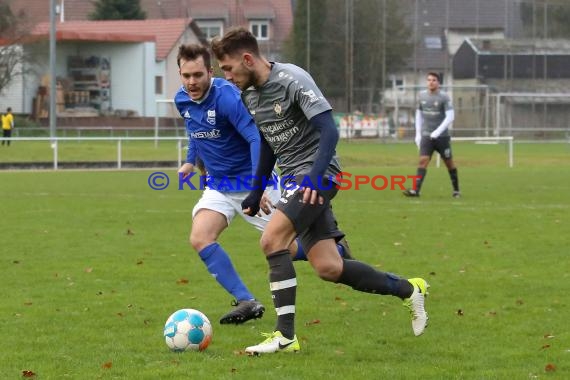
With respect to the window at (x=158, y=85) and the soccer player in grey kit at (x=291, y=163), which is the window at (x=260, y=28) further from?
the soccer player in grey kit at (x=291, y=163)

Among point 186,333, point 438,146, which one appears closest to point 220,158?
point 186,333

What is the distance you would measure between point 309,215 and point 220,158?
5.66 ft

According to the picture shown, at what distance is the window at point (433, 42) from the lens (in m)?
58.3

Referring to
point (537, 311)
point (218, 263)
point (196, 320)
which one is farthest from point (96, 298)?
point (537, 311)

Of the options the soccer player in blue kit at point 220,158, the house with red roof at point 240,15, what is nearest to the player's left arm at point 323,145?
the soccer player in blue kit at point 220,158

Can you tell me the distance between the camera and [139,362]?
5875 mm

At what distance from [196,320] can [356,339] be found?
1010 millimetres

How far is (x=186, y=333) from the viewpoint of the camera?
6.14 m

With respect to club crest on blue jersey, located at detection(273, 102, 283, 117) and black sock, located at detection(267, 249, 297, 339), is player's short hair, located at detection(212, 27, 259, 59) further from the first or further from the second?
black sock, located at detection(267, 249, 297, 339)

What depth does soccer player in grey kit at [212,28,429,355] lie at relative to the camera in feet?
19.6

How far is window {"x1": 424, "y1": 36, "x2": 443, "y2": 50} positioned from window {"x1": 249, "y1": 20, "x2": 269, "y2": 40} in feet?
28.3

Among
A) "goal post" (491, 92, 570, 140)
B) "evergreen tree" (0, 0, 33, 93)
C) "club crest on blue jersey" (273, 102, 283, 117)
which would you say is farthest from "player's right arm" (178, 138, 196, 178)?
"goal post" (491, 92, 570, 140)

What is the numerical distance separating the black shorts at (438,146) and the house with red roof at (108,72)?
39.9m

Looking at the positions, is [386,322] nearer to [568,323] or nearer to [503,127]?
[568,323]
